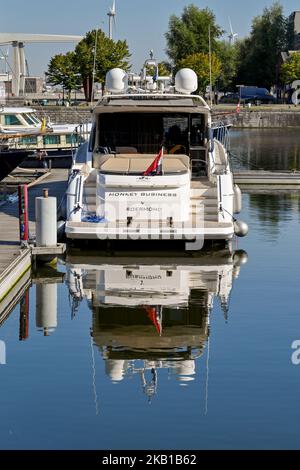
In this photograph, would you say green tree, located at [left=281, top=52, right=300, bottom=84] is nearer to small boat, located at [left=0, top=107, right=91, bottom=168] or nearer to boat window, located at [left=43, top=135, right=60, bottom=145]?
small boat, located at [left=0, top=107, right=91, bottom=168]

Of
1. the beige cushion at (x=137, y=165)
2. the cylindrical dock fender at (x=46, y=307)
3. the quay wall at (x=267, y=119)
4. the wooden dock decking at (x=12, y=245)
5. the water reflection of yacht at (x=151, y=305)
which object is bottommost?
the quay wall at (x=267, y=119)

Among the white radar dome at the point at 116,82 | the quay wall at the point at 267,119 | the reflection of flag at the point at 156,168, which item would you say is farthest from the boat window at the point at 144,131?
the quay wall at the point at 267,119

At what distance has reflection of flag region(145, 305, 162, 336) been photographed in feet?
48.1

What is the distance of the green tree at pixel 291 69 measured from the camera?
117 meters

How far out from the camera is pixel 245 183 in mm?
33250

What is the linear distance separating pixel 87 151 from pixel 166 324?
8709 millimetres

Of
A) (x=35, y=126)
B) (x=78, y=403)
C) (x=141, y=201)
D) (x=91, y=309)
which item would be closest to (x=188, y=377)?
(x=78, y=403)

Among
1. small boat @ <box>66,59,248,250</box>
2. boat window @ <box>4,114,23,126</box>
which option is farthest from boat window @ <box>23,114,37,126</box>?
small boat @ <box>66,59,248,250</box>

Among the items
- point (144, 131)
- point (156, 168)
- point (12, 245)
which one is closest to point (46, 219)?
point (12, 245)

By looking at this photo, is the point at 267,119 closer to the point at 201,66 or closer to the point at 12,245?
the point at 201,66

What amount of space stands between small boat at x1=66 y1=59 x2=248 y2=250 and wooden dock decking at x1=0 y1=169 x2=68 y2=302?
1.31m

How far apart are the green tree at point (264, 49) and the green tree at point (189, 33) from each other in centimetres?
540

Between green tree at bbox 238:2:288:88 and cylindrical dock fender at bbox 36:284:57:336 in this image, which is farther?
green tree at bbox 238:2:288:88

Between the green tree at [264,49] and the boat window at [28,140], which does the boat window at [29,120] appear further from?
the green tree at [264,49]
